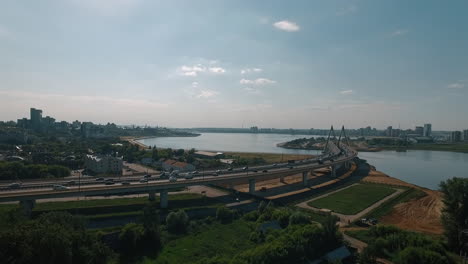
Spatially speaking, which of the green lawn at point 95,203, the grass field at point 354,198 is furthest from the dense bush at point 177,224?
the grass field at point 354,198

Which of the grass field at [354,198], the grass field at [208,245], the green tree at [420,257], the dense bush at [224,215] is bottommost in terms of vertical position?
the grass field at [354,198]

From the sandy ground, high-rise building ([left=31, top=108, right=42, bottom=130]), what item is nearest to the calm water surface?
high-rise building ([left=31, top=108, right=42, bottom=130])

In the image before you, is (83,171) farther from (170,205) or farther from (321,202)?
(321,202)

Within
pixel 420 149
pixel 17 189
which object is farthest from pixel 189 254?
pixel 420 149

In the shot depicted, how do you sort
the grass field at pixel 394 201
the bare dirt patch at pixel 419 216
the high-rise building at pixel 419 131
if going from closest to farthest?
the bare dirt patch at pixel 419 216, the grass field at pixel 394 201, the high-rise building at pixel 419 131

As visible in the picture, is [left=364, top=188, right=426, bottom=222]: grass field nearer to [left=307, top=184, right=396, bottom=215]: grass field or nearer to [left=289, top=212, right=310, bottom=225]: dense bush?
[left=307, top=184, right=396, bottom=215]: grass field

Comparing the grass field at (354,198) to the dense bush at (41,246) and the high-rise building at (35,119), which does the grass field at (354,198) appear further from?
the high-rise building at (35,119)
